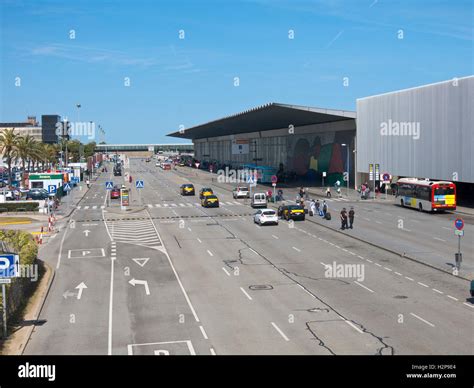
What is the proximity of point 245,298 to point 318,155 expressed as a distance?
248 feet

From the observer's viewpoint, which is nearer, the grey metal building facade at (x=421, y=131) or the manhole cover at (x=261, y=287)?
the manhole cover at (x=261, y=287)

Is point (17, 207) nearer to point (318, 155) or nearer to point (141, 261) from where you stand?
point (141, 261)

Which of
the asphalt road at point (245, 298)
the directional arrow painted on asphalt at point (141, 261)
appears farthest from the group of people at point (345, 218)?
the directional arrow painted on asphalt at point (141, 261)

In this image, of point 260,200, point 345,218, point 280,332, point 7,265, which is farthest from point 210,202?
point 7,265

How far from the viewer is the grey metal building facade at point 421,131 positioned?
188 ft

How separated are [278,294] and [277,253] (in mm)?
10270

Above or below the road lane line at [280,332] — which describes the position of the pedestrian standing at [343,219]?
above

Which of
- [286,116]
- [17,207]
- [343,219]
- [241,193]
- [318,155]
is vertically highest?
[286,116]

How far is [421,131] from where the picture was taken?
64.5m

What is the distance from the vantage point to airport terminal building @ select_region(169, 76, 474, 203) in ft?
192

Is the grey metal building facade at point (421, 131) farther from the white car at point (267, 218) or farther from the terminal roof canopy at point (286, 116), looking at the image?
the white car at point (267, 218)

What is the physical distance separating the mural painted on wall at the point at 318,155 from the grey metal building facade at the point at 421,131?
6977 millimetres
